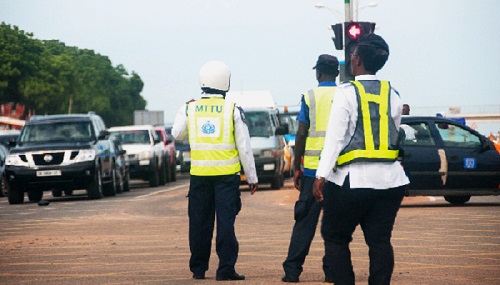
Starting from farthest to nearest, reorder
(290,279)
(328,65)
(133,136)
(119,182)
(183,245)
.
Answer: (133,136) → (119,182) → (183,245) → (328,65) → (290,279)

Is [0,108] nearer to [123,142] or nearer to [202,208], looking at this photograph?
[123,142]

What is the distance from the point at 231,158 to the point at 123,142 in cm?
3010

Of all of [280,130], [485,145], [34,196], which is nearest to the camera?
[280,130]

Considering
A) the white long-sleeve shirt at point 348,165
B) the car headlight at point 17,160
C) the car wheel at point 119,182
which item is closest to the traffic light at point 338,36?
the car headlight at point 17,160

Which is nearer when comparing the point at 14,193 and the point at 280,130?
the point at 280,130

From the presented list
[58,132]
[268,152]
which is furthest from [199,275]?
[268,152]

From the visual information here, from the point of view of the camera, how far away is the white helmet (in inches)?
458

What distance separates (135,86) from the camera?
181375 millimetres

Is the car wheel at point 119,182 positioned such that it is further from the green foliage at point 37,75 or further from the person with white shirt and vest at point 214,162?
the green foliage at point 37,75

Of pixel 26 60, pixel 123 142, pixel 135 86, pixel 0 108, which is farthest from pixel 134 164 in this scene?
pixel 135 86

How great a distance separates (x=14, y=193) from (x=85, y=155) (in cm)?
186

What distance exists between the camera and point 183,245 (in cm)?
1538

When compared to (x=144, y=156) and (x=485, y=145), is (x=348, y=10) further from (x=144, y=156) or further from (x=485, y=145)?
(x=144, y=156)

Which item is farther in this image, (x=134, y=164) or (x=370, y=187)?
(x=134, y=164)
